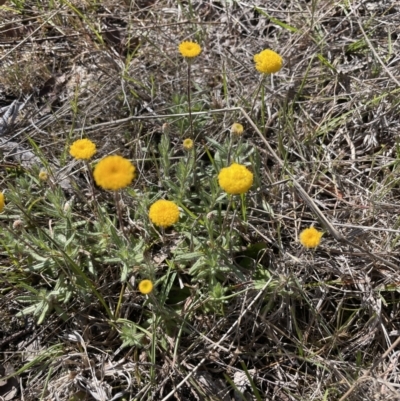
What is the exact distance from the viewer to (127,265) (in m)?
2.12

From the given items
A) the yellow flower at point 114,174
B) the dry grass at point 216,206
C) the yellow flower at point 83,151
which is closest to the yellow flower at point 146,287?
the dry grass at point 216,206

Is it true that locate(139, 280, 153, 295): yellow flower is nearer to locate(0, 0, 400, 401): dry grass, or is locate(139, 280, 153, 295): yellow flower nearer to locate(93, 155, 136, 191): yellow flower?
locate(0, 0, 400, 401): dry grass

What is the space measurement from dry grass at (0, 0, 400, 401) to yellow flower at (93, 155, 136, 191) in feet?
1.59

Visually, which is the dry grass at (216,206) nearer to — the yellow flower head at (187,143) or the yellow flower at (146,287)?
the yellow flower at (146,287)

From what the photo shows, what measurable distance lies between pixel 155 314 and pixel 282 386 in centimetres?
63

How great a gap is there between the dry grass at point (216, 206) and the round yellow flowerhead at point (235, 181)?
0.37 metres

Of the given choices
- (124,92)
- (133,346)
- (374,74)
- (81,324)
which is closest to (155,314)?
(133,346)

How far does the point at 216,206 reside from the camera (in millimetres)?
2484

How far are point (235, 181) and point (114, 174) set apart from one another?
1.49 feet

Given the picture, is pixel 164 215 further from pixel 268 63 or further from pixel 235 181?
pixel 268 63

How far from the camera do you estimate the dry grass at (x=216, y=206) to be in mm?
2113

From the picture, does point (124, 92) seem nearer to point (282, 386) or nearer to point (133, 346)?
point (133, 346)

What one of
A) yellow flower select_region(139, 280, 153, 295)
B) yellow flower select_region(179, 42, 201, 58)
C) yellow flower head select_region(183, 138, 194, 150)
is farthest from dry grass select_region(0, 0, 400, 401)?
yellow flower select_region(179, 42, 201, 58)

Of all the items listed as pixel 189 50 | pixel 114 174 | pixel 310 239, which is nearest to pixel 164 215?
pixel 114 174
